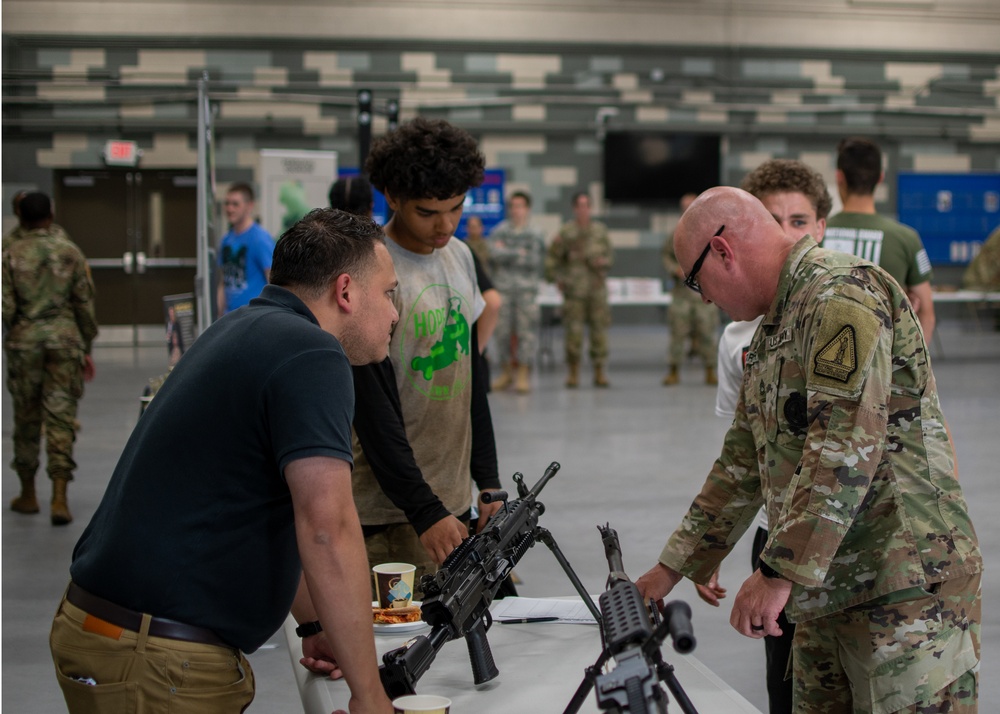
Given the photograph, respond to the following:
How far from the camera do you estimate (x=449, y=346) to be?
2357 mm

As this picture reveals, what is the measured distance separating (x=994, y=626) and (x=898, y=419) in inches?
102

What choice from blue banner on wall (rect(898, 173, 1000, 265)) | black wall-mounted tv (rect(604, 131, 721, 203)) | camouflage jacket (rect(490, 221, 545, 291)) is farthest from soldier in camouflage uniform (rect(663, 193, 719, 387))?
blue banner on wall (rect(898, 173, 1000, 265))

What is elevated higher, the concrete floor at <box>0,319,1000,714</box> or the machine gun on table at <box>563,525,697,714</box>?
the machine gun on table at <box>563,525,697,714</box>

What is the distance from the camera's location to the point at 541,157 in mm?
13891

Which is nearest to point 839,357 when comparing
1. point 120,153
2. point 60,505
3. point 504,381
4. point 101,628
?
point 101,628

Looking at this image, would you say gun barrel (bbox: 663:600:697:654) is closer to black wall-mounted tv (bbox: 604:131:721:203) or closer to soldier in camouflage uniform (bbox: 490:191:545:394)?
soldier in camouflage uniform (bbox: 490:191:545:394)

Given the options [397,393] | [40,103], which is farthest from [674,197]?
[397,393]

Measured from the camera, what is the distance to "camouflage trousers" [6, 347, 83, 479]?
5.27m

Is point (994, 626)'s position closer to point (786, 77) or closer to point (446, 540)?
point (446, 540)

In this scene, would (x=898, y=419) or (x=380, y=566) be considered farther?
(x=380, y=566)

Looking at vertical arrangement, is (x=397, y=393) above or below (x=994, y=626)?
above

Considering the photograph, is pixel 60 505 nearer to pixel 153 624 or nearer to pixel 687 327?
pixel 153 624

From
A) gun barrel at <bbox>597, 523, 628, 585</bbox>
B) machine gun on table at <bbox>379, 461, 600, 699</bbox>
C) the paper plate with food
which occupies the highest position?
gun barrel at <bbox>597, 523, 628, 585</bbox>

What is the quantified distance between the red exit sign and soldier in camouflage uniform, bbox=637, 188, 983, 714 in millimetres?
12427
